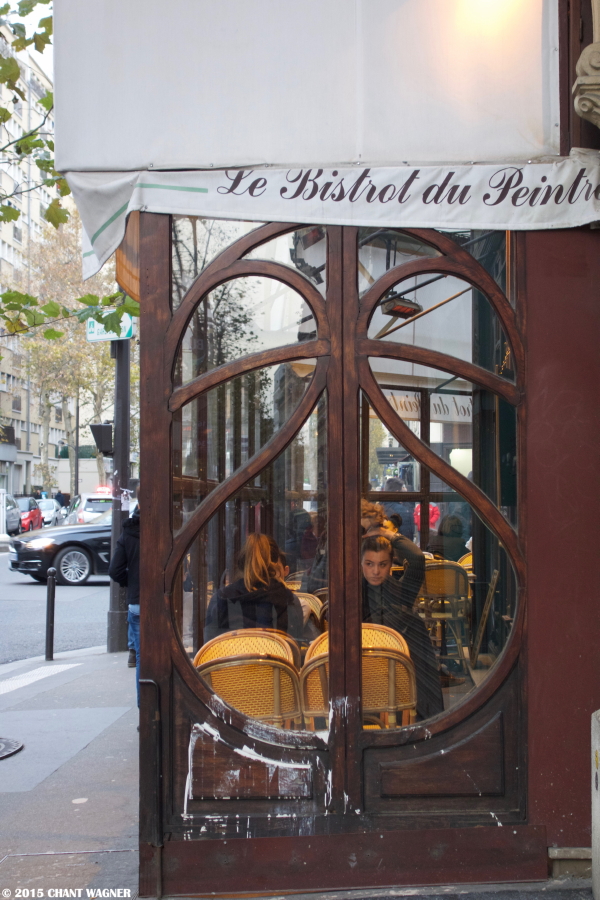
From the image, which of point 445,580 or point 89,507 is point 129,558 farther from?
point 89,507

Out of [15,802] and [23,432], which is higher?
[23,432]

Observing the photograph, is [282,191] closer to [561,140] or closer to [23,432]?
[561,140]

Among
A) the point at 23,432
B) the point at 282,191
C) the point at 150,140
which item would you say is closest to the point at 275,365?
the point at 282,191

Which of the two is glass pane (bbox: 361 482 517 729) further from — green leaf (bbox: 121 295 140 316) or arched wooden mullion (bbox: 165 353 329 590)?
green leaf (bbox: 121 295 140 316)

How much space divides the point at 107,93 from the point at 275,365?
1.52 m

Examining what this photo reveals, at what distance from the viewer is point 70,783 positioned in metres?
5.28

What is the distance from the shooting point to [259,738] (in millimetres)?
3818

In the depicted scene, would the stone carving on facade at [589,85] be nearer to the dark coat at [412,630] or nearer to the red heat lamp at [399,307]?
the red heat lamp at [399,307]

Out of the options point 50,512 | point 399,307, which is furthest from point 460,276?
point 50,512

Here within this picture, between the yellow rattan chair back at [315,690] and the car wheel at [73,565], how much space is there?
Result: 1387 centimetres

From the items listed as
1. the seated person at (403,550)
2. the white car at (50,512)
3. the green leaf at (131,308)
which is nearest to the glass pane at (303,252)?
the seated person at (403,550)

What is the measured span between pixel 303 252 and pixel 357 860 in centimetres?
286

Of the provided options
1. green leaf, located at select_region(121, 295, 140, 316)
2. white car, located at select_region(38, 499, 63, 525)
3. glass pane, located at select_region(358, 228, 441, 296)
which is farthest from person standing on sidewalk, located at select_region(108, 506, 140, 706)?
white car, located at select_region(38, 499, 63, 525)

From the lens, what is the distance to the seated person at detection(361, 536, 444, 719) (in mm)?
3947
